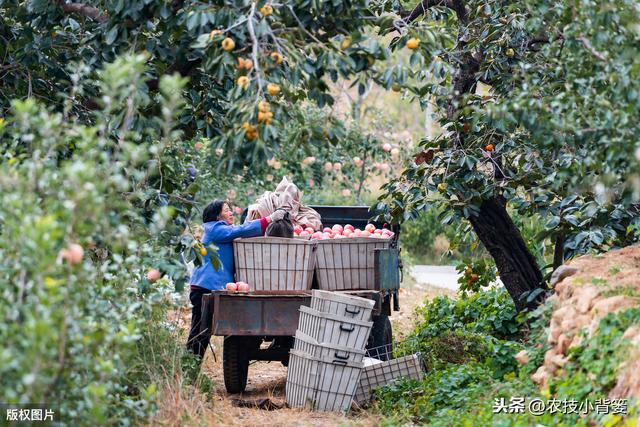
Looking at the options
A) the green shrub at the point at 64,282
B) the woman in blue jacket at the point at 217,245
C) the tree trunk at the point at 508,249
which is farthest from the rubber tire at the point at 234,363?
the green shrub at the point at 64,282

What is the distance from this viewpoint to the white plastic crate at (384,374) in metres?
7.67

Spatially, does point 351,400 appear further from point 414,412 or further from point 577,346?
point 577,346

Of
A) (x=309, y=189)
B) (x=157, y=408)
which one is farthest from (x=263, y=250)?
(x=309, y=189)

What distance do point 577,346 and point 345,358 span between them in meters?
2.15

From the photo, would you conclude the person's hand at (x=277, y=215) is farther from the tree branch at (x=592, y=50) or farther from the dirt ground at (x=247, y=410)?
the tree branch at (x=592, y=50)

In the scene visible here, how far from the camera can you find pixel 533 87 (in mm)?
5918

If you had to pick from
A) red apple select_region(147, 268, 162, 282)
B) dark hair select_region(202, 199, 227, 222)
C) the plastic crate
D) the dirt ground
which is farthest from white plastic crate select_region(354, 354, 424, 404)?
red apple select_region(147, 268, 162, 282)

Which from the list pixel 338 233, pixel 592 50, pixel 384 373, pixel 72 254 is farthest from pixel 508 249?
pixel 72 254

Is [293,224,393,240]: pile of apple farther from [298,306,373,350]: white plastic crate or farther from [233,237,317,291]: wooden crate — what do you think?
[298,306,373,350]: white plastic crate

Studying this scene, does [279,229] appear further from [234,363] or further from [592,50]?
[592,50]

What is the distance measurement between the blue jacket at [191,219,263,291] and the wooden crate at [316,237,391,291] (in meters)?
0.59

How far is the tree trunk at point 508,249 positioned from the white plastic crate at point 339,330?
1876 mm

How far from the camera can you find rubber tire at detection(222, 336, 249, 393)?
809 cm

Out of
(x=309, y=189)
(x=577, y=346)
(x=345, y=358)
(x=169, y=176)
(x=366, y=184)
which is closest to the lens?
(x=577, y=346)
